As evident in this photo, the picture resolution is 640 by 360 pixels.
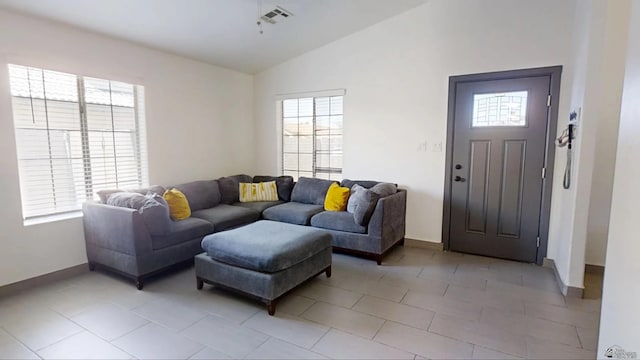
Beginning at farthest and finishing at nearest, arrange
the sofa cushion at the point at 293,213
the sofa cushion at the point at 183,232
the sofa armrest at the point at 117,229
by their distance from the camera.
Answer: the sofa cushion at the point at 293,213, the sofa cushion at the point at 183,232, the sofa armrest at the point at 117,229

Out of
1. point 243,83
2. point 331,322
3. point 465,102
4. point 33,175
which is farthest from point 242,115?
point 331,322

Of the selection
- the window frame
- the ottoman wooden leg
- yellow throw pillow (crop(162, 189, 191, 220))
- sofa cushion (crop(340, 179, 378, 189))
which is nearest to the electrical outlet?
sofa cushion (crop(340, 179, 378, 189))

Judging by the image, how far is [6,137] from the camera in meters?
2.93

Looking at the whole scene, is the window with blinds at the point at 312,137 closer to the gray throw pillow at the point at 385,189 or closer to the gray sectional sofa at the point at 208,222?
the gray sectional sofa at the point at 208,222

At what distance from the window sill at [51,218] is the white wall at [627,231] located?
432 centimetres

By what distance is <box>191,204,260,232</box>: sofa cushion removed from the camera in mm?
4004

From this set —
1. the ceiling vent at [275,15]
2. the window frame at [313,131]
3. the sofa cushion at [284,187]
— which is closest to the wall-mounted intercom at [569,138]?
the window frame at [313,131]

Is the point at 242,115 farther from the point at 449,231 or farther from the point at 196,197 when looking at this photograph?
the point at 449,231

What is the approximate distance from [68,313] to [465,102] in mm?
4454

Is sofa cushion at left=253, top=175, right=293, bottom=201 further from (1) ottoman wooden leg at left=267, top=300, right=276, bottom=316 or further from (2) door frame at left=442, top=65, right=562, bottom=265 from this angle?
(1) ottoman wooden leg at left=267, top=300, right=276, bottom=316

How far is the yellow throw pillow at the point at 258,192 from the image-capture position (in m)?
4.97

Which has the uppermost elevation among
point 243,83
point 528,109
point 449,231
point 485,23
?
point 485,23

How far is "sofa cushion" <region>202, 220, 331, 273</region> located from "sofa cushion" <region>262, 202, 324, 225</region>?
965 mm

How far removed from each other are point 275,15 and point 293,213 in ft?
7.70
